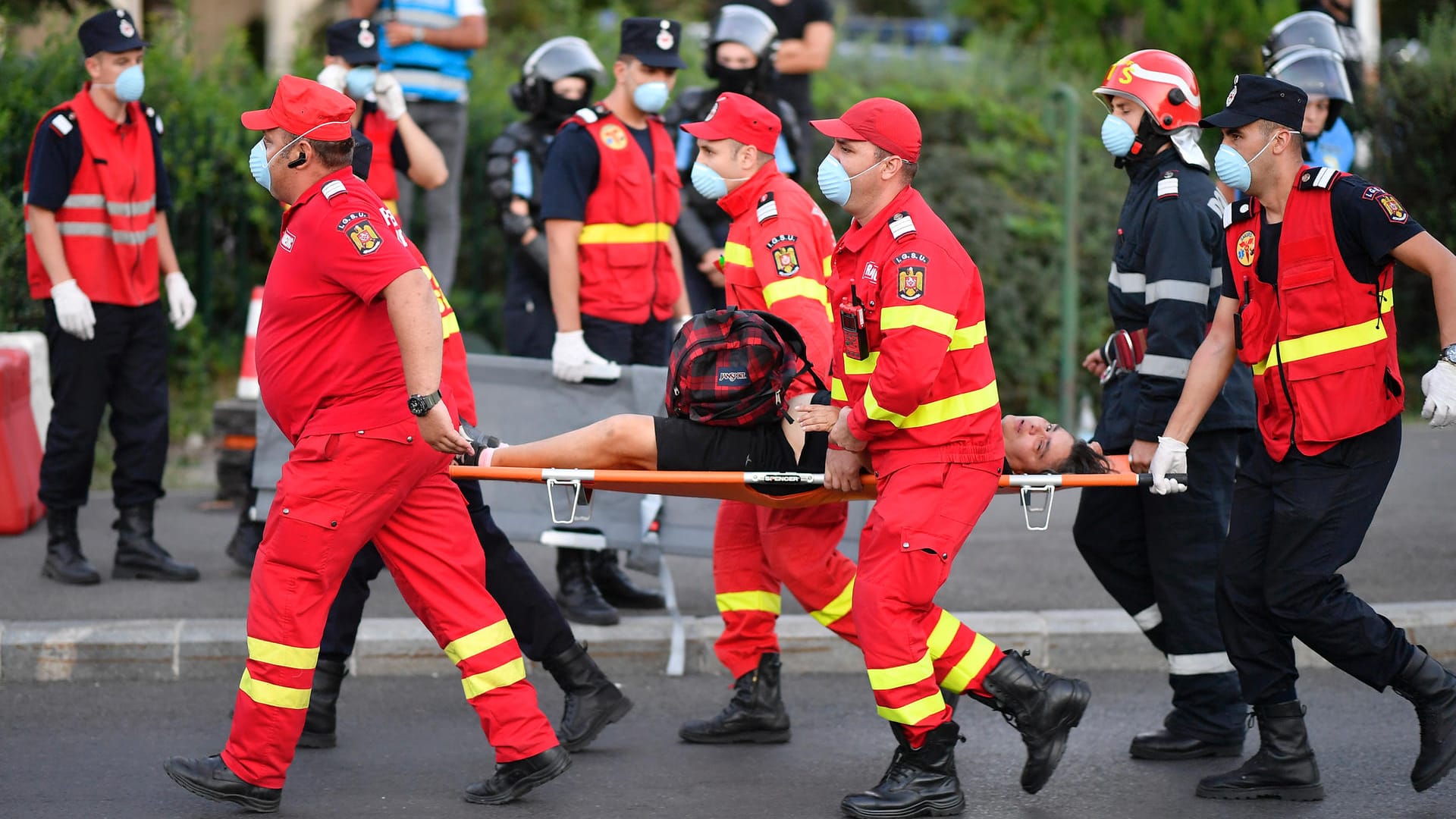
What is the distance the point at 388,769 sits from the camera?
5.25 metres

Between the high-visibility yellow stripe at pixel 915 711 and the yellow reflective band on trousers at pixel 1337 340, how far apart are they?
142cm

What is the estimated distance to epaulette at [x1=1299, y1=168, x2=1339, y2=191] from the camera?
188 inches

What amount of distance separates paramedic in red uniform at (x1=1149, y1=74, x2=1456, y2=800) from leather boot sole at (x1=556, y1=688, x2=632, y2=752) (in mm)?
1870

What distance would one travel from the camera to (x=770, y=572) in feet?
18.5

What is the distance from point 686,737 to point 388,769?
101 cm

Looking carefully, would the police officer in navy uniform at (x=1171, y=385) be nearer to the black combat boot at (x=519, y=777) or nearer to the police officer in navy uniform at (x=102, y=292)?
the black combat boot at (x=519, y=777)

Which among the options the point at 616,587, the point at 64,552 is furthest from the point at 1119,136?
the point at 64,552

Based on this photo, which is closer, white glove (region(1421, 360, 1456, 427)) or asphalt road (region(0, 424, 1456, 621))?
white glove (region(1421, 360, 1456, 427))

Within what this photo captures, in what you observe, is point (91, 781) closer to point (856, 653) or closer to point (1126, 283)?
point (856, 653)

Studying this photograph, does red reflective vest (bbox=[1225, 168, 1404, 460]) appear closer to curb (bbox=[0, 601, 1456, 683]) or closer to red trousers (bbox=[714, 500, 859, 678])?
red trousers (bbox=[714, 500, 859, 678])

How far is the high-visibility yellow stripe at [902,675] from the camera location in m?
4.73

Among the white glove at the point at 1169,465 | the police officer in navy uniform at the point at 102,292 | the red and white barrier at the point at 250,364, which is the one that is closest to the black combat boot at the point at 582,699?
the white glove at the point at 1169,465

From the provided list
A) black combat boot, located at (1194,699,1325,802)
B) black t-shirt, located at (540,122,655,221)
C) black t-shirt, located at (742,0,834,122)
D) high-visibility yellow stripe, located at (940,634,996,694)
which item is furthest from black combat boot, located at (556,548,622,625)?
black t-shirt, located at (742,0,834,122)

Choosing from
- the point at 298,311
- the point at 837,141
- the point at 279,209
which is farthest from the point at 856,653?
the point at 279,209
